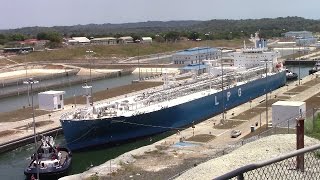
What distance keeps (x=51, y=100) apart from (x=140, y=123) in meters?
10.6

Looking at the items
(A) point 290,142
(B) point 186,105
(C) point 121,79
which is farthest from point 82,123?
(C) point 121,79

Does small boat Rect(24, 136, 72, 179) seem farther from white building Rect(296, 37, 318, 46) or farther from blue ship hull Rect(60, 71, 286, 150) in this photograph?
white building Rect(296, 37, 318, 46)

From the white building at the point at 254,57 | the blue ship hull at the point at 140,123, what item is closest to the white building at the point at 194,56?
the white building at the point at 254,57

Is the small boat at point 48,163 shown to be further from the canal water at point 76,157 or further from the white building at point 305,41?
the white building at point 305,41

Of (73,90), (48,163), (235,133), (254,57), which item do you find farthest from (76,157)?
(254,57)

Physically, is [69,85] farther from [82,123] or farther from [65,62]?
[82,123]

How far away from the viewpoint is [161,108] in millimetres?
31172

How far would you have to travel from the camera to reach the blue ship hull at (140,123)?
27766 mm

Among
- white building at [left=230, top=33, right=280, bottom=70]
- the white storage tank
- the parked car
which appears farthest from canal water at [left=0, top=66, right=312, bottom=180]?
white building at [left=230, top=33, right=280, bottom=70]

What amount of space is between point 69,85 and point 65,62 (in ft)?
86.3

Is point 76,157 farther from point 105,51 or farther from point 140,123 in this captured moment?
point 105,51

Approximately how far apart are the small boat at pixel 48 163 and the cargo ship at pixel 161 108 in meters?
3.83

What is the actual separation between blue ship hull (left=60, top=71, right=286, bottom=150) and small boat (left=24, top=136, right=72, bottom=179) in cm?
363

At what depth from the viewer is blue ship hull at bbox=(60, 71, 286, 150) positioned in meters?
27.8
